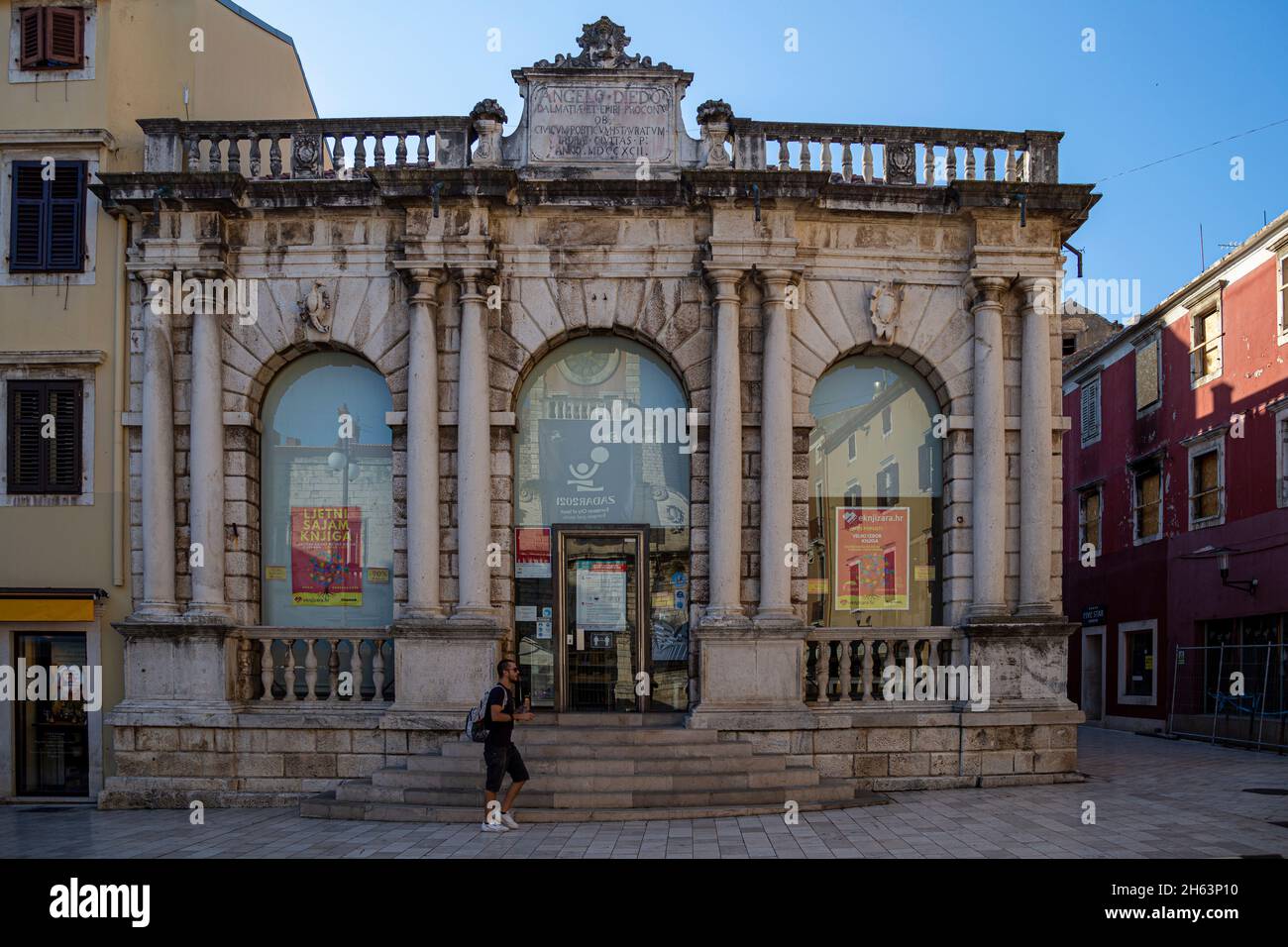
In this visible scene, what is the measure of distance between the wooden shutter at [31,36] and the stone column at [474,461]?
685 centimetres

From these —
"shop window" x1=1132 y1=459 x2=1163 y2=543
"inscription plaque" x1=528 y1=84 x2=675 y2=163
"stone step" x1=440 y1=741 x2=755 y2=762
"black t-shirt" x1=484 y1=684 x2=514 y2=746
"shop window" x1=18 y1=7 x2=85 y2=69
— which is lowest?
"stone step" x1=440 y1=741 x2=755 y2=762

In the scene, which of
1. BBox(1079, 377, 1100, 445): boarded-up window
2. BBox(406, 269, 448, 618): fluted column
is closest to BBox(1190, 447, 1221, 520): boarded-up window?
BBox(1079, 377, 1100, 445): boarded-up window

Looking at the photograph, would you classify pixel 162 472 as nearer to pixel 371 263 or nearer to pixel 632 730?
pixel 371 263

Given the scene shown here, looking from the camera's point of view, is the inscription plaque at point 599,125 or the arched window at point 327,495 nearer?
the inscription plaque at point 599,125

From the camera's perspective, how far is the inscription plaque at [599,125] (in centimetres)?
1602

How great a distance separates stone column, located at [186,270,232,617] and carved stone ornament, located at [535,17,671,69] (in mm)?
5658

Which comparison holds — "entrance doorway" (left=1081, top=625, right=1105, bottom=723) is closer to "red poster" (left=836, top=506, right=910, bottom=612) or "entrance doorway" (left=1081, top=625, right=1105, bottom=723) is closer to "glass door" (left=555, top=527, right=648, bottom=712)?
"red poster" (left=836, top=506, right=910, bottom=612)

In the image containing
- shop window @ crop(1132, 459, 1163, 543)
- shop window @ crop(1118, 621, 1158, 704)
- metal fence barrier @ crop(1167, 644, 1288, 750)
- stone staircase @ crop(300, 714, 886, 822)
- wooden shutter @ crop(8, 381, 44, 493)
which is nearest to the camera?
stone staircase @ crop(300, 714, 886, 822)

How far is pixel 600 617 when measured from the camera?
16000 millimetres

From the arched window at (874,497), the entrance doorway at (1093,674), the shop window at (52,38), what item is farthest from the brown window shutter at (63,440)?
the entrance doorway at (1093,674)

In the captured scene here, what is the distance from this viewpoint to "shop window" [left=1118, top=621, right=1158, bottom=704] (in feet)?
89.6

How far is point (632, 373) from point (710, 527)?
2513mm

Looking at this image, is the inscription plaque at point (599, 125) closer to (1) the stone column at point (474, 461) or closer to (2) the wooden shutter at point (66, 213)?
(1) the stone column at point (474, 461)
